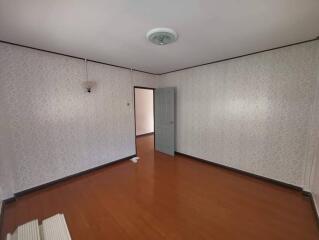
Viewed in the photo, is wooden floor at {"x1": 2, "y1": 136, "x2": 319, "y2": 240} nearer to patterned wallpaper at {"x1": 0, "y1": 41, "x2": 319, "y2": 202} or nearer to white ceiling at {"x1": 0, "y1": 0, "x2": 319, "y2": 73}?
patterned wallpaper at {"x1": 0, "y1": 41, "x2": 319, "y2": 202}

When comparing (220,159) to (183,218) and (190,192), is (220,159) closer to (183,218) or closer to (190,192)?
(190,192)

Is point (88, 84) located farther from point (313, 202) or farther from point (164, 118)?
point (313, 202)

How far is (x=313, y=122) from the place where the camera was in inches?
86.1

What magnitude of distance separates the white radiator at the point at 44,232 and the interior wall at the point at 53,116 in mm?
1651

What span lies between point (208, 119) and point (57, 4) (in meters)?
3.23

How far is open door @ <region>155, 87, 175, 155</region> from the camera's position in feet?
13.3

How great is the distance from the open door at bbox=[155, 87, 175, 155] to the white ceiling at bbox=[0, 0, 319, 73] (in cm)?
166

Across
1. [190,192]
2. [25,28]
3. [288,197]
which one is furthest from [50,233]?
[288,197]

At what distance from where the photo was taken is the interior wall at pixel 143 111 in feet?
20.8

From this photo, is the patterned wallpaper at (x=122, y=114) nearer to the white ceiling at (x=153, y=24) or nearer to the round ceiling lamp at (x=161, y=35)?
the white ceiling at (x=153, y=24)

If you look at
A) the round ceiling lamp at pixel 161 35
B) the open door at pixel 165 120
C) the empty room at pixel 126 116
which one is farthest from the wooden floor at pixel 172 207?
the round ceiling lamp at pixel 161 35

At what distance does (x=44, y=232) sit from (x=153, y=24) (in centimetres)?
224

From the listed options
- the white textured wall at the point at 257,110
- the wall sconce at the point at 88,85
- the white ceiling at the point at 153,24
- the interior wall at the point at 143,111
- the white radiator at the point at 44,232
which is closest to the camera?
the white radiator at the point at 44,232

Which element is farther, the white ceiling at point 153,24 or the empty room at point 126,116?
the empty room at point 126,116
